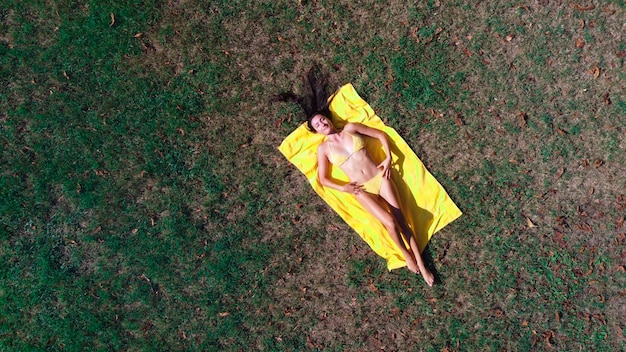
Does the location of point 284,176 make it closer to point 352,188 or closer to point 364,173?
point 352,188

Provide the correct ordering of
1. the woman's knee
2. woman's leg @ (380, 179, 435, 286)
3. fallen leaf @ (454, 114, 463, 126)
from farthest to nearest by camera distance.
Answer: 1. fallen leaf @ (454, 114, 463, 126)
2. woman's leg @ (380, 179, 435, 286)
3. the woman's knee

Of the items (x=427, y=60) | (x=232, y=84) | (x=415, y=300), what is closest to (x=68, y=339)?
(x=232, y=84)

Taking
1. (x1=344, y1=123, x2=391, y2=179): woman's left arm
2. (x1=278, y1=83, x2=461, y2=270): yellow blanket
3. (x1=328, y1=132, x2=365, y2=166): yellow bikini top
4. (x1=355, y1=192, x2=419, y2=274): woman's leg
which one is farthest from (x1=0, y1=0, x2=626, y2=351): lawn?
(x1=328, y1=132, x2=365, y2=166): yellow bikini top

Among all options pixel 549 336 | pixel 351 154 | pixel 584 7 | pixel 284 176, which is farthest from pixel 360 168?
pixel 584 7

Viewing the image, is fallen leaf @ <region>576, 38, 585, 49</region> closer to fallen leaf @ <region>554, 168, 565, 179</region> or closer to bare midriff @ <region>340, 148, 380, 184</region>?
fallen leaf @ <region>554, 168, 565, 179</region>

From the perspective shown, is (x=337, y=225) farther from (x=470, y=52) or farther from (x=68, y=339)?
(x=68, y=339)

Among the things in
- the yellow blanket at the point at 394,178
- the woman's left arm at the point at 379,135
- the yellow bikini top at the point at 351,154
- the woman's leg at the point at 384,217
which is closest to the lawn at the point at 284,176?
the yellow blanket at the point at 394,178

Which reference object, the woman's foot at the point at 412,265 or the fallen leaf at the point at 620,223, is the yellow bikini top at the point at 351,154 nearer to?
the woman's foot at the point at 412,265
